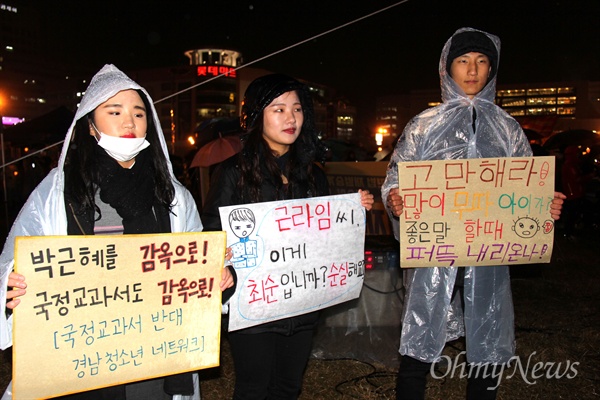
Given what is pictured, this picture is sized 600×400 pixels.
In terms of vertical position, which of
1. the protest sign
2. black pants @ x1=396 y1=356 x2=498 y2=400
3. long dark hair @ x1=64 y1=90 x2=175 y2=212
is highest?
long dark hair @ x1=64 y1=90 x2=175 y2=212

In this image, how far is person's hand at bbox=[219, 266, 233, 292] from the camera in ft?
6.92

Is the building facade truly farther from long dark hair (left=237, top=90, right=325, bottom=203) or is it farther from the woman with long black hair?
the woman with long black hair

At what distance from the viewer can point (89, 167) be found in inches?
76.5

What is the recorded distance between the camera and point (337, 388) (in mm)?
3541

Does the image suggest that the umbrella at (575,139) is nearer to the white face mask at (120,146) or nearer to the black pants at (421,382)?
the black pants at (421,382)

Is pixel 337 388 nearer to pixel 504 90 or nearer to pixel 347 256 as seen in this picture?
pixel 347 256

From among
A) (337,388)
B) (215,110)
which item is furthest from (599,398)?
(215,110)

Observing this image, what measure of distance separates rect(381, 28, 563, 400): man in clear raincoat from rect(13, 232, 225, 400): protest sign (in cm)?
109

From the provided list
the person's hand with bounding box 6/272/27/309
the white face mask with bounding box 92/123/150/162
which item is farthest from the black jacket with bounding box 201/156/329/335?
the person's hand with bounding box 6/272/27/309

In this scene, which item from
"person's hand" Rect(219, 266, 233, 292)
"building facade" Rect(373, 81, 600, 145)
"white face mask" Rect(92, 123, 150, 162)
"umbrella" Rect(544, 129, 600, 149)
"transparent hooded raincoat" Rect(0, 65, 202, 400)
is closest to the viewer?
"transparent hooded raincoat" Rect(0, 65, 202, 400)

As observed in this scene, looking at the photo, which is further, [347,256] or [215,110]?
[215,110]

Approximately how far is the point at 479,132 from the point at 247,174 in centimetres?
128

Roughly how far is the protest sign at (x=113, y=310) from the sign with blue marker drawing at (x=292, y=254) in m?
0.22

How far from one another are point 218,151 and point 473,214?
6.12m
